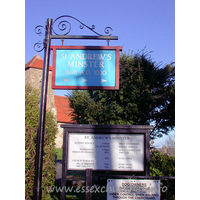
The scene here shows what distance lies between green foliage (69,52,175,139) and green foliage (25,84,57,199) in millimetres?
6730

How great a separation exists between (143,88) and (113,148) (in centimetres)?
910

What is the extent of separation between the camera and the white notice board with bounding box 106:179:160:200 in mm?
3785

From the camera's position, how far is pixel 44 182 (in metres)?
4.97

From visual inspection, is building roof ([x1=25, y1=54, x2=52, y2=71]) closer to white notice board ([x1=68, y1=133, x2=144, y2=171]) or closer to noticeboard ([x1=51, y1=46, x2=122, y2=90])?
noticeboard ([x1=51, y1=46, x2=122, y2=90])

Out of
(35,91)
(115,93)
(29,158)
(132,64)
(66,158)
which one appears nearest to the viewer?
(66,158)

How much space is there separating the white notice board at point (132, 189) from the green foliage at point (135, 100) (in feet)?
24.9

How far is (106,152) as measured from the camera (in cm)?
407

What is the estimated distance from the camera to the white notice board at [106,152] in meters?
4.02

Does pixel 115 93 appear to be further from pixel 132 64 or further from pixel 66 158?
pixel 66 158

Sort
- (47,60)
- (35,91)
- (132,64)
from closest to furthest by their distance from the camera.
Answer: (47,60), (35,91), (132,64)

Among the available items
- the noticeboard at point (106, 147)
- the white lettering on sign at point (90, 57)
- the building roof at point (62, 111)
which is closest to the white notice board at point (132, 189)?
the noticeboard at point (106, 147)

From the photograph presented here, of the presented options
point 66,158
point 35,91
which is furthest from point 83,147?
point 35,91

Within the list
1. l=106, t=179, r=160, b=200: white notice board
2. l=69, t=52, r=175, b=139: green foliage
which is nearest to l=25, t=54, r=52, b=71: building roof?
l=69, t=52, r=175, b=139: green foliage

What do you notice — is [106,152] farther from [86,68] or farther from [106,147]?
[86,68]
